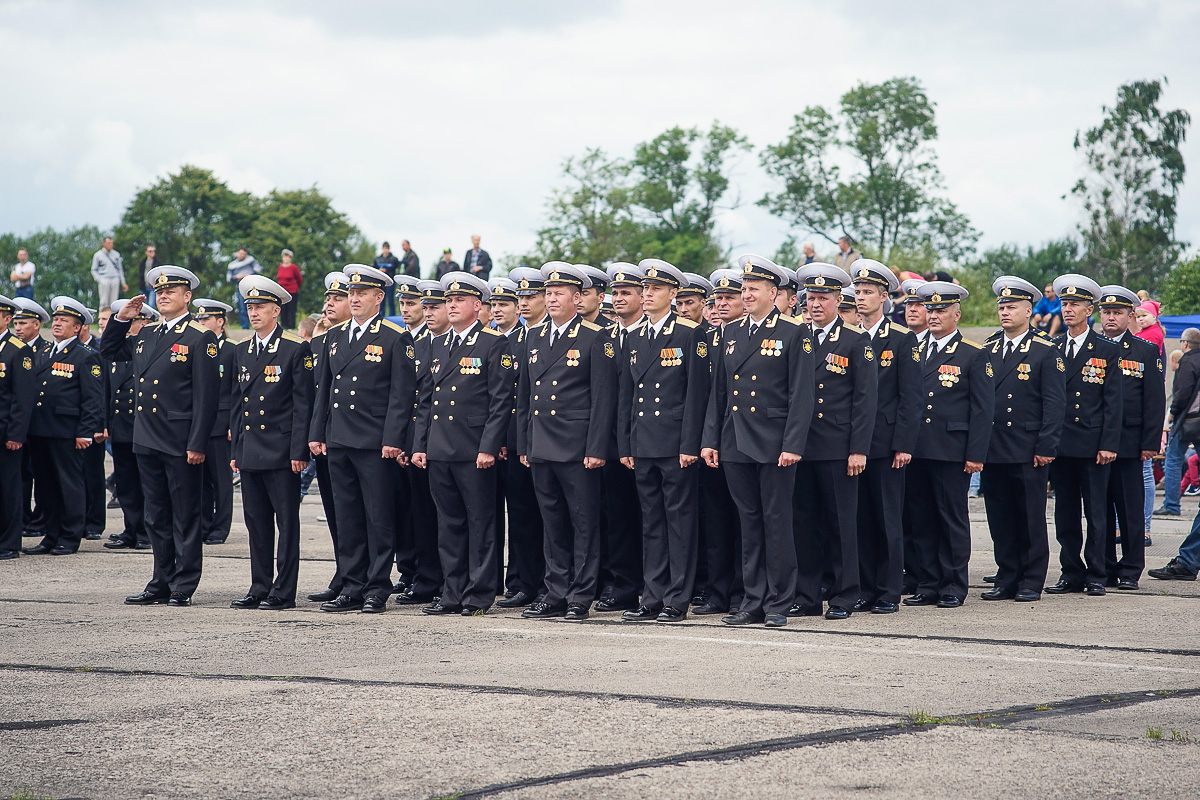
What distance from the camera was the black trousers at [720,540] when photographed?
984 centimetres

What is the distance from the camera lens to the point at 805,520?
377 inches

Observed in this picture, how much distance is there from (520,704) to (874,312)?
504 cm

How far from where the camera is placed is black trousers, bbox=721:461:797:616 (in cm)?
909

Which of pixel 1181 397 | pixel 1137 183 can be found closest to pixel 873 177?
pixel 1137 183

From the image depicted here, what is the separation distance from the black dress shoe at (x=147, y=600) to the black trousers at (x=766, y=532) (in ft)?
13.7

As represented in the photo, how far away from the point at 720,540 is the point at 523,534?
1.47 m

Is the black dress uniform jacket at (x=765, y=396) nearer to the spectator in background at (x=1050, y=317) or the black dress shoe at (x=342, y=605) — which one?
the black dress shoe at (x=342, y=605)

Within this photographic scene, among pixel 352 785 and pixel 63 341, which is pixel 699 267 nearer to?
pixel 63 341

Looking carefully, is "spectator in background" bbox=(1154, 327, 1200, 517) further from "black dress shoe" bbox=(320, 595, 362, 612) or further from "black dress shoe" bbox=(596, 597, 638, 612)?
"black dress shoe" bbox=(320, 595, 362, 612)

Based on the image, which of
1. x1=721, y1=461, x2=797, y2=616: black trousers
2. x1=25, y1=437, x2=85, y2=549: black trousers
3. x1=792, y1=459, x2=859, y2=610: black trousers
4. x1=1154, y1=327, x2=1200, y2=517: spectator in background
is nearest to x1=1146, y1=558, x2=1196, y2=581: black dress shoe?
x1=792, y1=459, x2=859, y2=610: black trousers

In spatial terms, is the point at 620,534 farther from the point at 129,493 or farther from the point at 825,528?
the point at 129,493

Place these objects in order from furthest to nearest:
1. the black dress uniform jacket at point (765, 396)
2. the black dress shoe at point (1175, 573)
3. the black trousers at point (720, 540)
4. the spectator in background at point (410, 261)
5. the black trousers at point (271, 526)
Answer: the spectator in background at point (410, 261)
the black dress shoe at point (1175, 573)
the black trousers at point (271, 526)
the black trousers at point (720, 540)
the black dress uniform jacket at point (765, 396)

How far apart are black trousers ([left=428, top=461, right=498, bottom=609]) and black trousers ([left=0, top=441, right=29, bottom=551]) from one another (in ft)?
17.9

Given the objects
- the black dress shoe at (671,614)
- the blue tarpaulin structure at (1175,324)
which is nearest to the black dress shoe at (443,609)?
the black dress shoe at (671,614)
